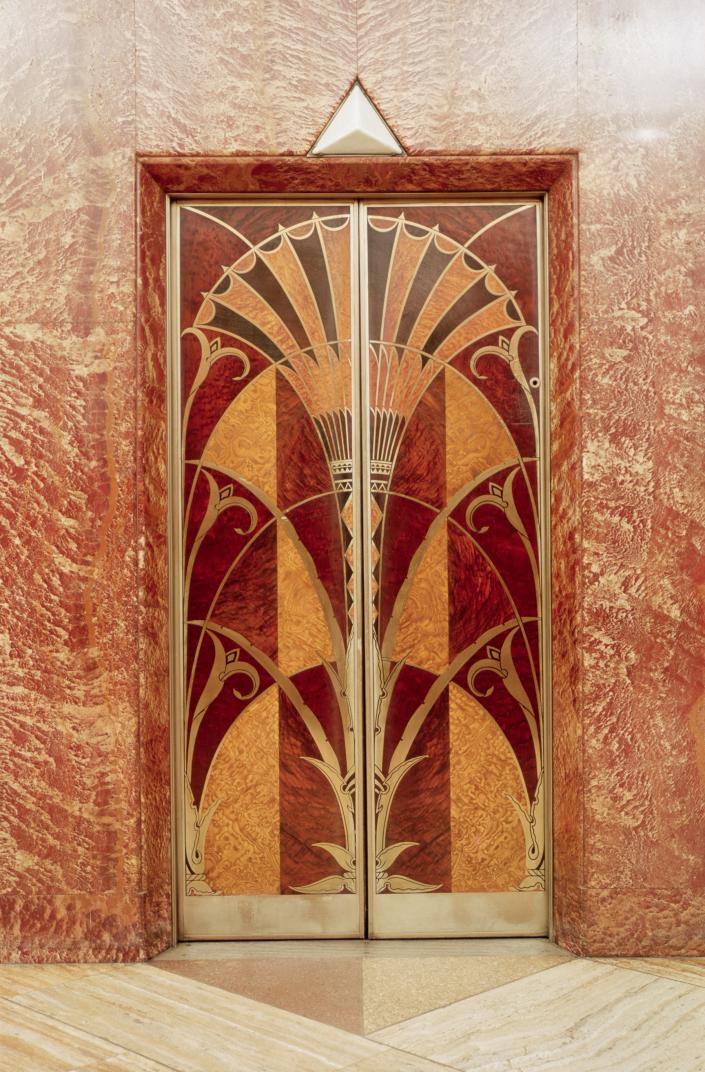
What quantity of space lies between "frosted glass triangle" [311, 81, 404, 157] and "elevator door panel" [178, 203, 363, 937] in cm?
20

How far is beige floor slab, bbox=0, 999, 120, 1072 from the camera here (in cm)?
208

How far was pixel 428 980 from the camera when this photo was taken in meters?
2.54

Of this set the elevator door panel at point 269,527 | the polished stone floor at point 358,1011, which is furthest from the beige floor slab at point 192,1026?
the elevator door panel at point 269,527

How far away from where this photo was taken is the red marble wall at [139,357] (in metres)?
2.68

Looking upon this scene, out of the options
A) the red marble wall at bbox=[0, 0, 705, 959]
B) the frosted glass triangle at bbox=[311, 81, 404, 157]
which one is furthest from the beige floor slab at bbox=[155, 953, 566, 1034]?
the frosted glass triangle at bbox=[311, 81, 404, 157]

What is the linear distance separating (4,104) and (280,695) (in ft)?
6.66

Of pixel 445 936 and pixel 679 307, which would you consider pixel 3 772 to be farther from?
pixel 679 307

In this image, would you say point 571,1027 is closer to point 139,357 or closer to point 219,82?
point 139,357

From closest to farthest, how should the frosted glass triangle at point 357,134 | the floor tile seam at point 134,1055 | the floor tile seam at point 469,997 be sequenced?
1. the floor tile seam at point 134,1055
2. the floor tile seam at point 469,997
3. the frosted glass triangle at point 357,134

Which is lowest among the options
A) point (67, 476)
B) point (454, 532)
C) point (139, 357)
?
point (454, 532)

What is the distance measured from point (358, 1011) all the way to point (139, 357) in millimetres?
1981

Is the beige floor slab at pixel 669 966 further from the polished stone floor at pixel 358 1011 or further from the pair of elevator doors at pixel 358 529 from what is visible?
the pair of elevator doors at pixel 358 529

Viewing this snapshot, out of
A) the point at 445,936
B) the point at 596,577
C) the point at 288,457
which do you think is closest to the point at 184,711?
the point at 288,457

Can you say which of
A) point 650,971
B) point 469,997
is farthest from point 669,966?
point 469,997
